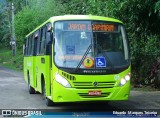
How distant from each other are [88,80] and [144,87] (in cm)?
808

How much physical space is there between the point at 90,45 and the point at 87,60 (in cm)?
47

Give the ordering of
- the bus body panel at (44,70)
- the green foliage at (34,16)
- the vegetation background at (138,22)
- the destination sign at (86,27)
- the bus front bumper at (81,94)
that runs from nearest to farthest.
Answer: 1. the bus front bumper at (81,94)
2. the destination sign at (86,27)
3. the bus body panel at (44,70)
4. the vegetation background at (138,22)
5. the green foliage at (34,16)

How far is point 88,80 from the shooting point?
35.0ft

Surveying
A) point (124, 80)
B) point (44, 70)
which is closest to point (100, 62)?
point (124, 80)

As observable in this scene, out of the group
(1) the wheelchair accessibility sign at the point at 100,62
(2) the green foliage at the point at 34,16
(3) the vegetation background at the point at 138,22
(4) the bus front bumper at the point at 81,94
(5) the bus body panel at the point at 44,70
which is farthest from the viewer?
(2) the green foliage at the point at 34,16

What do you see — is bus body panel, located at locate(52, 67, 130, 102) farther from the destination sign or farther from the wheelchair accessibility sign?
the destination sign

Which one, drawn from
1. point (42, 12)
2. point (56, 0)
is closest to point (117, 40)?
point (56, 0)

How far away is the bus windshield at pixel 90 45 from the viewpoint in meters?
10.8

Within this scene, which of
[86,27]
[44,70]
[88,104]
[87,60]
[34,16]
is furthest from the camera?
[34,16]

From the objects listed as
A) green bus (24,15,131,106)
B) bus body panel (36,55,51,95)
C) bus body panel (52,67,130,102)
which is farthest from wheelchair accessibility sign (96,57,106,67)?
bus body panel (36,55,51,95)

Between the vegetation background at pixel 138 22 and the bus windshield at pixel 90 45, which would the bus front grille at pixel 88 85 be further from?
the vegetation background at pixel 138 22

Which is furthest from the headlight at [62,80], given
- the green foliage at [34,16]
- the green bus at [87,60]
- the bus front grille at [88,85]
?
the green foliage at [34,16]

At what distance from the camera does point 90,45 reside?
11.0 metres

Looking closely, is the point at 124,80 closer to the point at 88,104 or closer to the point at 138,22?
the point at 88,104
